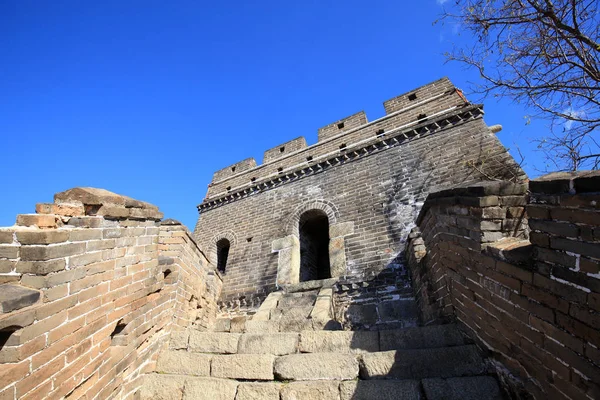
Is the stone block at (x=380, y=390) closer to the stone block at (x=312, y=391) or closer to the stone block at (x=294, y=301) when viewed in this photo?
the stone block at (x=312, y=391)

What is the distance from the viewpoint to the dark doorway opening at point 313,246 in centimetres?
873

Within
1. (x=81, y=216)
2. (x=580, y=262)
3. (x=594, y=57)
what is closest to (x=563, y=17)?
(x=594, y=57)

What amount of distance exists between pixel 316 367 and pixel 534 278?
2043 mm

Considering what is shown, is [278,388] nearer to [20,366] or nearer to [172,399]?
[172,399]

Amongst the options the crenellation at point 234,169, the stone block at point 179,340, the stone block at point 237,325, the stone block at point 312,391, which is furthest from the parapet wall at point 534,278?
the crenellation at point 234,169

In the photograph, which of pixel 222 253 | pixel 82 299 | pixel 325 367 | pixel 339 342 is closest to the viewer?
pixel 82 299

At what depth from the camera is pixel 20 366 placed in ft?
5.47

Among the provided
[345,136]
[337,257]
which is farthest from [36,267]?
[345,136]

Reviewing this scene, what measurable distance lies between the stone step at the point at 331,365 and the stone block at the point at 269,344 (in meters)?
0.03

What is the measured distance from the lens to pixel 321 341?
3.12 metres

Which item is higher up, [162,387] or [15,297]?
[15,297]

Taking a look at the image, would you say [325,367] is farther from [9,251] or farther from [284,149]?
[284,149]

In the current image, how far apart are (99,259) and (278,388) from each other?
205 cm

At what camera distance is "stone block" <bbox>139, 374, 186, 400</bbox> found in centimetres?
276
